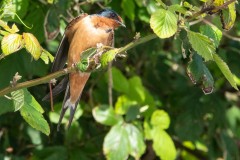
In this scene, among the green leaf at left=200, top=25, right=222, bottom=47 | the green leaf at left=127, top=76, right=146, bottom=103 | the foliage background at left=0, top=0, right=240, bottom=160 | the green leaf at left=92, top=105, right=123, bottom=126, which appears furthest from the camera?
the green leaf at left=127, top=76, right=146, bottom=103

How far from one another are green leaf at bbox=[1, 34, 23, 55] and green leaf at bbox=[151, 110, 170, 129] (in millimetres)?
1648

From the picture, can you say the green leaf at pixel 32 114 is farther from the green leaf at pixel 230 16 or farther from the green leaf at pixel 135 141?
the green leaf at pixel 135 141

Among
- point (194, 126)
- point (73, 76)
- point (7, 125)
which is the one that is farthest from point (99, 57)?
Answer: point (194, 126)

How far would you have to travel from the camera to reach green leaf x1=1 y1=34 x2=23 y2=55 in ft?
6.12

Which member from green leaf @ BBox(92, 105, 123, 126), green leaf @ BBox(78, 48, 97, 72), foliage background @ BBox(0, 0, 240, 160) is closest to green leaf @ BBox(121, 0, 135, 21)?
foliage background @ BBox(0, 0, 240, 160)

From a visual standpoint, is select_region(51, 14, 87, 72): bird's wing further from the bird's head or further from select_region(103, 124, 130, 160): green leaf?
select_region(103, 124, 130, 160): green leaf

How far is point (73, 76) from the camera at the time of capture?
2635 millimetres

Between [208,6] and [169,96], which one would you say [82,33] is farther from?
[169,96]

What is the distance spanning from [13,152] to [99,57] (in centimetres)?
184

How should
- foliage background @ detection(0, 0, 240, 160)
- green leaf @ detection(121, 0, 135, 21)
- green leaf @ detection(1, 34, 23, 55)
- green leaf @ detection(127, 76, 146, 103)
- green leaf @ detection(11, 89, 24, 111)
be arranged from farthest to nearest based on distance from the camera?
green leaf @ detection(127, 76, 146, 103)
green leaf @ detection(121, 0, 135, 21)
foliage background @ detection(0, 0, 240, 160)
green leaf @ detection(11, 89, 24, 111)
green leaf @ detection(1, 34, 23, 55)

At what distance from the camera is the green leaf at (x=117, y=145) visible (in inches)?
123

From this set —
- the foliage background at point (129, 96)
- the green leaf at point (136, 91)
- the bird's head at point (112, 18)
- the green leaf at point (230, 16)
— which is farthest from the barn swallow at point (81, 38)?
the green leaf at point (136, 91)

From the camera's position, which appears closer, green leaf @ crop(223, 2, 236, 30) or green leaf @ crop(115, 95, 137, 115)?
green leaf @ crop(223, 2, 236, 30)

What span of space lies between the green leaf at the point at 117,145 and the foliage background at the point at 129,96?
13 millimetres
